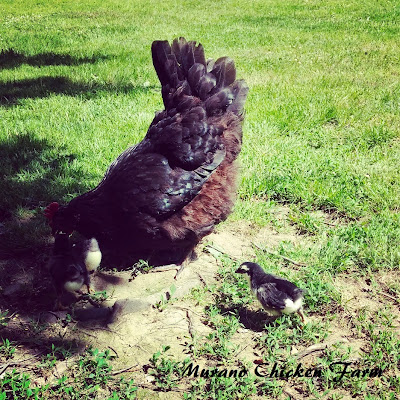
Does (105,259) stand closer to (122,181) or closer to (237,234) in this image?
(122,181)

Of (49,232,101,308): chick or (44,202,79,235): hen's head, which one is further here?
(44,202,79,235): hen's head

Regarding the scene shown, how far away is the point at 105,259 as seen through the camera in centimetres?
405

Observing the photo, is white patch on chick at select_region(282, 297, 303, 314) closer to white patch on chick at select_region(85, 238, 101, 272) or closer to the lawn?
the lawn

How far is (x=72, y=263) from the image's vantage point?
3.44m

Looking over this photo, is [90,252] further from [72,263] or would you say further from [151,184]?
[151,184]

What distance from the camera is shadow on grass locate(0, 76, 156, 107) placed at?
783cm

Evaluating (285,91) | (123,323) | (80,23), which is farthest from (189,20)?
(123,323)

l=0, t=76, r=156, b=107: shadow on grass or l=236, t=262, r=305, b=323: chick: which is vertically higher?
A: l=0, t=76, r=156, b=107: shadow on grass

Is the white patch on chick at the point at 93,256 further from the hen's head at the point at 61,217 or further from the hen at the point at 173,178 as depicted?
the hen's head at the point at 61,217

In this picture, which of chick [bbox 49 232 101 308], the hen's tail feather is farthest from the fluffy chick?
the hen's tail feather

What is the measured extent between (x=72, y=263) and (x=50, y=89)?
5.70 m

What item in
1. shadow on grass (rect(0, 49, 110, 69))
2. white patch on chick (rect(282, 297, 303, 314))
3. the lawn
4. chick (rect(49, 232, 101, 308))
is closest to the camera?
the lawn

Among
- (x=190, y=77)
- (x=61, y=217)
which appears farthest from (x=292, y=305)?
(x=190, y=77)

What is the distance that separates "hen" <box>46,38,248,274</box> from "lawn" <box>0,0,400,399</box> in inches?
18.1
